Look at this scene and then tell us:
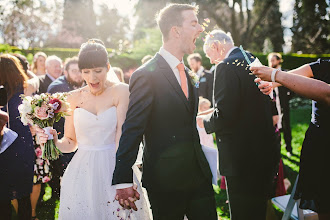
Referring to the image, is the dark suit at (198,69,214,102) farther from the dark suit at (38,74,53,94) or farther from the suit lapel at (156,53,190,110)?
the suit lapel at (156,53,190,110)

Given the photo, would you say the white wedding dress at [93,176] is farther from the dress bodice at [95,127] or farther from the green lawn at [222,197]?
the green lawn at [222,197]

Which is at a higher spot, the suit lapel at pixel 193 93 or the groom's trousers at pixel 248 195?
the suit lapel at pixel 193 93

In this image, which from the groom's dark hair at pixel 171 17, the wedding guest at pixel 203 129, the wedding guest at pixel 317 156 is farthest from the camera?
the wedding guest at pixel 203 129

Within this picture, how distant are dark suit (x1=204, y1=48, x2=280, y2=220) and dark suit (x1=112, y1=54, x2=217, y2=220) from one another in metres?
0.65

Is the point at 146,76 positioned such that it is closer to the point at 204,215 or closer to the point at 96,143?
the point at 96,143

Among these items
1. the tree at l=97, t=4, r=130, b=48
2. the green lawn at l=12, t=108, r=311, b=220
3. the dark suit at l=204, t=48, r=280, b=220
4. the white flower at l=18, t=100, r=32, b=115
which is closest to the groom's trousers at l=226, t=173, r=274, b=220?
the dark suit at l=204, t=48, r=280, b=220

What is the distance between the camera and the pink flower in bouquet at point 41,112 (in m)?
2.79

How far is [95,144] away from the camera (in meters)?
2.93

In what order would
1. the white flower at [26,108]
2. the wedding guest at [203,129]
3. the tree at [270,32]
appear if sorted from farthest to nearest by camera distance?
the tree at [270,32]
the wedding guest at [203,129]
the white flower at [26,108]

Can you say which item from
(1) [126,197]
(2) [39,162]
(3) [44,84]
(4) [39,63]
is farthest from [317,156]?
(4) [39,63]

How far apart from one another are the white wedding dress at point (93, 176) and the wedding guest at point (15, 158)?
0.96 meters

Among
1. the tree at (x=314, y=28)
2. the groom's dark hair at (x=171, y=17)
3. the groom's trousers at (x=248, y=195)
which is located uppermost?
the tree at (x=314, y=28)

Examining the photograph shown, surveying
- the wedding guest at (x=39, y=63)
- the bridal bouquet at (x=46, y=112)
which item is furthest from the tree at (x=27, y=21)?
the bridal bouquet at (x=46, y=112)

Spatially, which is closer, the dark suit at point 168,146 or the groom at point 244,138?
the dark suit at point 168,146
